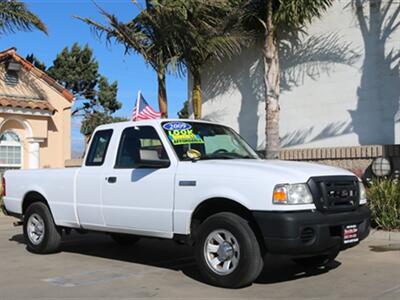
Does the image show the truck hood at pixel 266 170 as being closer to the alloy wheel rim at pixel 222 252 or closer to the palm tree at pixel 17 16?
the alloy wheel rim at pixel 222 252

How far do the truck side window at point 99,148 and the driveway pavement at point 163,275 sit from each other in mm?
1479

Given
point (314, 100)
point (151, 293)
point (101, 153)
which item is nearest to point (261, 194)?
point (151, 293)

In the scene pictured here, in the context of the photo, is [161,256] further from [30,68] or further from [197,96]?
[30,68]

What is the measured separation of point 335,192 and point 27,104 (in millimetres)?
15984

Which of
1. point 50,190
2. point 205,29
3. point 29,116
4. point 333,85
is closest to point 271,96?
point 333,85

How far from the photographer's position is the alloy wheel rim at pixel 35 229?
9250 mm

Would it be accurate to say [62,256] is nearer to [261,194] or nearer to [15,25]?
[261,194]

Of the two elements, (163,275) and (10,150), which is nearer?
(163,275)

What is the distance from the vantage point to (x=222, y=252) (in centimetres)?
662

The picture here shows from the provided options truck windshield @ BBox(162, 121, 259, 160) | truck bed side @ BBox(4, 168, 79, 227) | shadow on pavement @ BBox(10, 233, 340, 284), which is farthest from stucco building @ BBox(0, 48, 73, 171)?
truck windshield @ BBox(162, 121, 259, 160)

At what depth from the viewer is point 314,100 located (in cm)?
1423

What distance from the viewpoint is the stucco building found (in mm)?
20672

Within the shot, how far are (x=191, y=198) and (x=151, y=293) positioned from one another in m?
1.20

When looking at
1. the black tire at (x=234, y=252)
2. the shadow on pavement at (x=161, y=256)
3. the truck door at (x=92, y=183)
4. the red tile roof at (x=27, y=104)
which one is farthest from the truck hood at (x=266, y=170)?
the red tile roof at (x=27, y=104)
